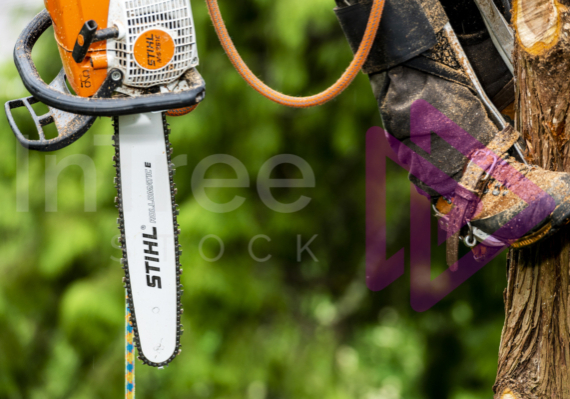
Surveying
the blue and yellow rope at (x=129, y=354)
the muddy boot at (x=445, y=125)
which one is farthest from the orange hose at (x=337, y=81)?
the blue and yellow rope at (x=129, y=354)

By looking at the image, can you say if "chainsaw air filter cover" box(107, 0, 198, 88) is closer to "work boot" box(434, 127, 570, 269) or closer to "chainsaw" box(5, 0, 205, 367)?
"chainsaw" box(5, 0, 205, 367)

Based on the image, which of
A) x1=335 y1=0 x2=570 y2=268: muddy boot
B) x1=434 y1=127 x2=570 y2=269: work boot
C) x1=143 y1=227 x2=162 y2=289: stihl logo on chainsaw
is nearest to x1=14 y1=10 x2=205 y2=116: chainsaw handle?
x1=143 y1=227 x2=162 y2=289: stihl logo on chainsaw

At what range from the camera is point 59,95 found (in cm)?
115

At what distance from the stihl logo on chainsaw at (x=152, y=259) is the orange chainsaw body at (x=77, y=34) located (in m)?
0.39

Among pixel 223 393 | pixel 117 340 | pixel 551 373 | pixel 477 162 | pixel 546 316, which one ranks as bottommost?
pixel 223 393

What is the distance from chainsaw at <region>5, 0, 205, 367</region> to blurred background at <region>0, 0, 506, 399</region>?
912 millimetres

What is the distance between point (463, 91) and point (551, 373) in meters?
0.71

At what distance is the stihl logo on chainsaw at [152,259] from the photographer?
1356mm

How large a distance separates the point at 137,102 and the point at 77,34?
20 cm

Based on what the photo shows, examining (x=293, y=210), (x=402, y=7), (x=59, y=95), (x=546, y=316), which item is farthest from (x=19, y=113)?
(x=546, y=316)

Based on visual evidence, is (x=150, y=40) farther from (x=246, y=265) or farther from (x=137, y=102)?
(x=246, y=265)

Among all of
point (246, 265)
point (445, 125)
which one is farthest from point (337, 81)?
point (246, 265)

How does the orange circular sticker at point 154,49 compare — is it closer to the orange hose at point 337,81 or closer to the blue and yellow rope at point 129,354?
the orange hose at point 337,81

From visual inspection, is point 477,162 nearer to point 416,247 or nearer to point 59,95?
point 59,95
